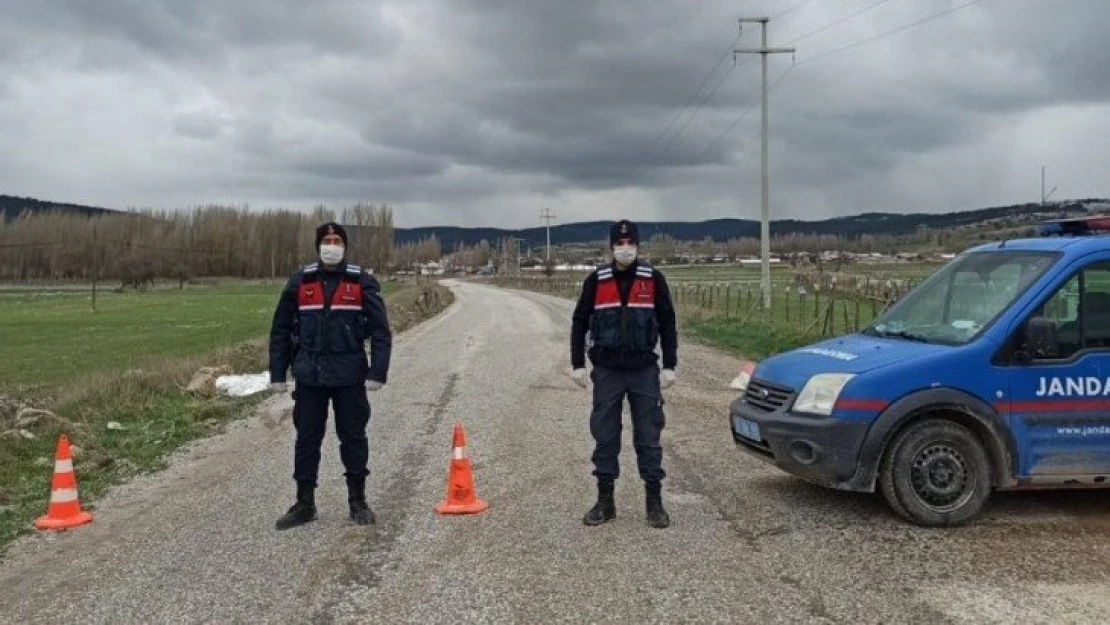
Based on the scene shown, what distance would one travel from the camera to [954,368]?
6.05 m

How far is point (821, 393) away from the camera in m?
6.26

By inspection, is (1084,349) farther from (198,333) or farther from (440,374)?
(198,333)

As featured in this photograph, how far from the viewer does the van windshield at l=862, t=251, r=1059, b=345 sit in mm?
6418

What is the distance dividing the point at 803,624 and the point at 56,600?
406 centimetres

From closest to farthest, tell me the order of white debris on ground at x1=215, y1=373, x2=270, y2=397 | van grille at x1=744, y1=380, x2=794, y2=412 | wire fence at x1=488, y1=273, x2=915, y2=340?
1. van grille at x1=744, y1=380, x2=794, y2=412
2. white debris on ground at x1=215, y1=373, x2=270, y2=397
3. wire fence at x1=488, y1=273, x2=915, y2=340

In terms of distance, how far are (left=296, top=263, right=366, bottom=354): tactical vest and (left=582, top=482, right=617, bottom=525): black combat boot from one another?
202cm

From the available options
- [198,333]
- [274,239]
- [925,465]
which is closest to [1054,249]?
[925,465]

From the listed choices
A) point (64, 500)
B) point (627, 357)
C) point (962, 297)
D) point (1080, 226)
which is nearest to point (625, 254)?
point (627, 357)

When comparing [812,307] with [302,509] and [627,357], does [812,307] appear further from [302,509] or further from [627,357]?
[302,509]

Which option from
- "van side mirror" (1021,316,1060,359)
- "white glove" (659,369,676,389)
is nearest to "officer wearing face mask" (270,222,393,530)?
"white glove" (659,369,676,389)

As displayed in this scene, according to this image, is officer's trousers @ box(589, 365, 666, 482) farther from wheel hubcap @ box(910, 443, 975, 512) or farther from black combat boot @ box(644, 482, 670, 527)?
wheel hubcap @ box(910, 443, 975, 512)

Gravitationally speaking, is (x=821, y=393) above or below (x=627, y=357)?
below

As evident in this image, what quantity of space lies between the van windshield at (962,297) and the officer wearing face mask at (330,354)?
3.98m

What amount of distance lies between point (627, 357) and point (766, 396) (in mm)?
1211
